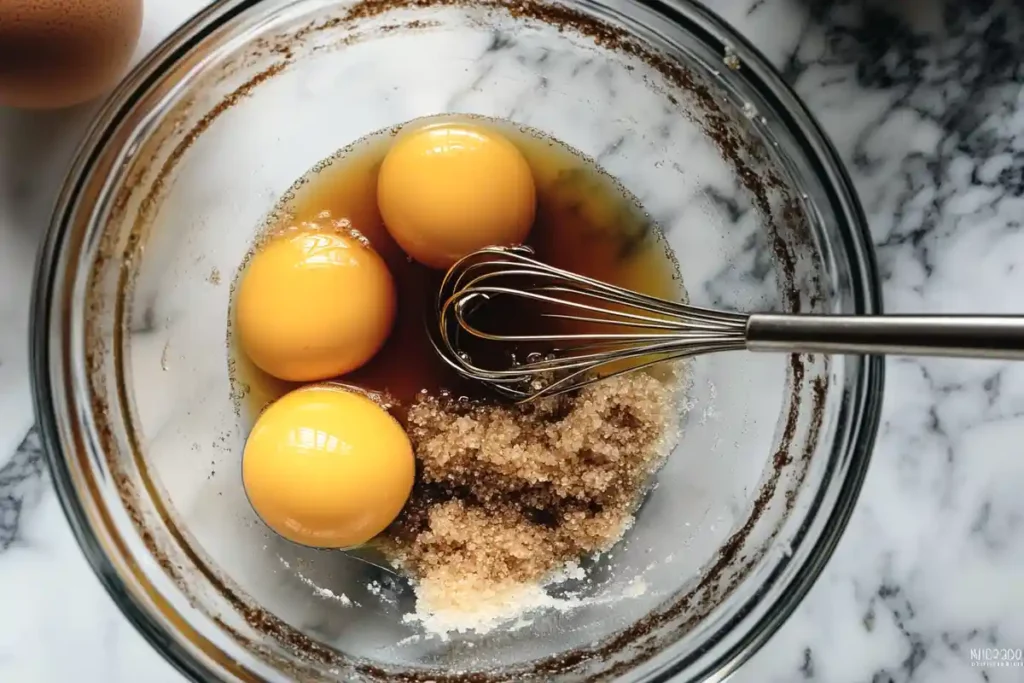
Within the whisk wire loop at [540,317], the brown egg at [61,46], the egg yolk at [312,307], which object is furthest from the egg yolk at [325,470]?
the brown egg at [61,46]

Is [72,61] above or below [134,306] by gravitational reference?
above

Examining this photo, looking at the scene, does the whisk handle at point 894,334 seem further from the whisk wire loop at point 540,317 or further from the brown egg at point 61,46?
the brown egg at point 61,46

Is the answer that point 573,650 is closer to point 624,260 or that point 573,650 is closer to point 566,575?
point 566,575

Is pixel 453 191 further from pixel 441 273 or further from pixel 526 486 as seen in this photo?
pixel 526 486

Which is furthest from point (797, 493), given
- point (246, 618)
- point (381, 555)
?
point (246, 618)

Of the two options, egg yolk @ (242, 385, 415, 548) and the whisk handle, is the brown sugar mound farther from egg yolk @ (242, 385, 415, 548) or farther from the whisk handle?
the whisk handle
